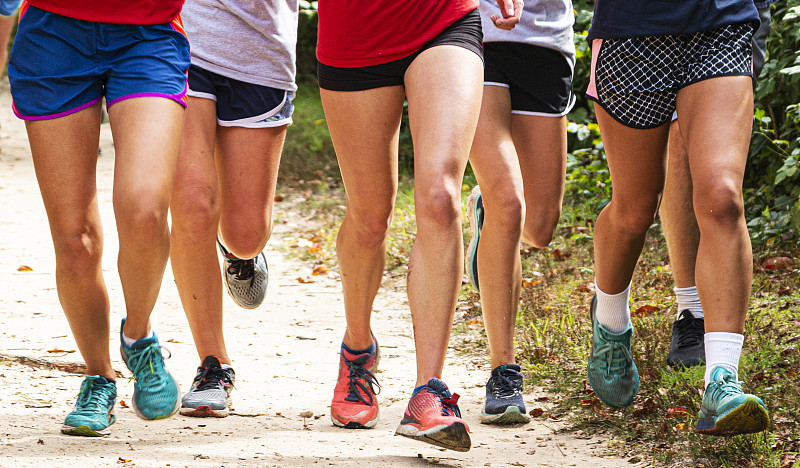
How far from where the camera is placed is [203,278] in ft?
12.9

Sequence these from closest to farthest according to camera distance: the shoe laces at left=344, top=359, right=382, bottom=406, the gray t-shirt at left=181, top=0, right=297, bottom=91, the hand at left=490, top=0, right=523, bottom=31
A: the hand at left=490, top=0, right=523, bottom=31 < the shoe laces at left=344, top=359, right=382, bottom=406 < the gray t-shirt at left=181, top=0, right=297, bottom=91

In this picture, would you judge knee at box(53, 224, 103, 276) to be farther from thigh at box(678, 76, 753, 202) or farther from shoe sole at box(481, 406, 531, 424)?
thigh at box(678, 76, 753, 202)

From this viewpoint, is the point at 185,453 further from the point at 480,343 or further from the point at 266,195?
the point at 480,343

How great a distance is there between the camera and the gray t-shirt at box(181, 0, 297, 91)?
4.01m

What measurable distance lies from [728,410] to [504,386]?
111cm

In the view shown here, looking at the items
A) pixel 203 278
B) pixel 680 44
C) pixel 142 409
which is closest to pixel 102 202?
pixel 203 278

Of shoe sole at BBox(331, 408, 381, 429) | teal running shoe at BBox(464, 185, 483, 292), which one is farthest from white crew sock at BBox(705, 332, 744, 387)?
teal running shoe at BBox(464, 185, 483, 292)

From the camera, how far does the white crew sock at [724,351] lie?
2.98 meters

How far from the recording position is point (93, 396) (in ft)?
11.3

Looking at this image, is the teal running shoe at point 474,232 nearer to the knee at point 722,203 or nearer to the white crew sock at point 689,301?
the white crew sock at point 689,301

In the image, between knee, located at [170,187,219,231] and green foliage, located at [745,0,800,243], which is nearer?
knee, located at [170,187,219,231]

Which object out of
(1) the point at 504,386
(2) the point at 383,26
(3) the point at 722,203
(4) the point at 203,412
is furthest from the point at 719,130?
(4) the point at 203,412

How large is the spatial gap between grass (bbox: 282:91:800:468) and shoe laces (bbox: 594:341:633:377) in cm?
17

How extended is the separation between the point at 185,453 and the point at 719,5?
93.6 inches
